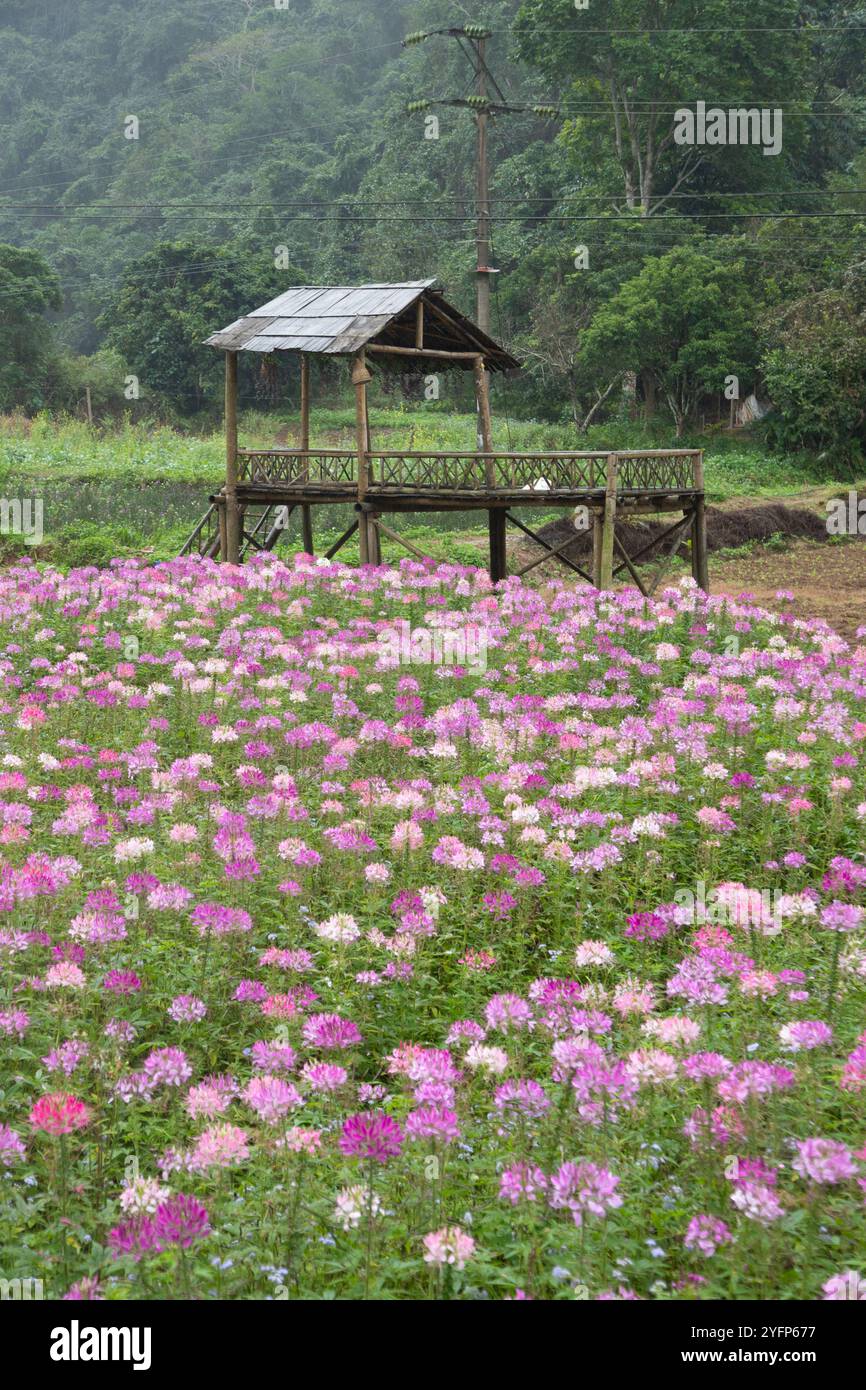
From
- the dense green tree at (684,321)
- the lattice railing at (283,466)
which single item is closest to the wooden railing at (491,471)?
the lattice railing at (283,466)

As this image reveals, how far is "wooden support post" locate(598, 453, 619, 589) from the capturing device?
15.8 meters

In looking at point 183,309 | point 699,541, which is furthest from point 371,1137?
point 183,309

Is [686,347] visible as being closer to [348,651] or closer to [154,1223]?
[348,651]

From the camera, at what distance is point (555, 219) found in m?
39.2

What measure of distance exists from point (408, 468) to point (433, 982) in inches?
496

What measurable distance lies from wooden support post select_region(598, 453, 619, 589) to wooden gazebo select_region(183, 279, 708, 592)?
0.02 meters

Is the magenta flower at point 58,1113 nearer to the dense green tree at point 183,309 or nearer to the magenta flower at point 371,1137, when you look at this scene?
the magenta flower at point 371,1137

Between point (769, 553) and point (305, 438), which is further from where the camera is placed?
point (769, 553)

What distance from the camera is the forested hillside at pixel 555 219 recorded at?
32812mm

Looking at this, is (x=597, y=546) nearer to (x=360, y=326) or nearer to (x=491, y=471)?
(x=491, y=471)

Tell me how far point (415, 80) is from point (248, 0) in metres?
28.2

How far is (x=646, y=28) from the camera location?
4162 cm

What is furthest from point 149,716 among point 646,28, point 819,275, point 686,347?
point 646,28

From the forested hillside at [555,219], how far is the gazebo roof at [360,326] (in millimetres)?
11001
